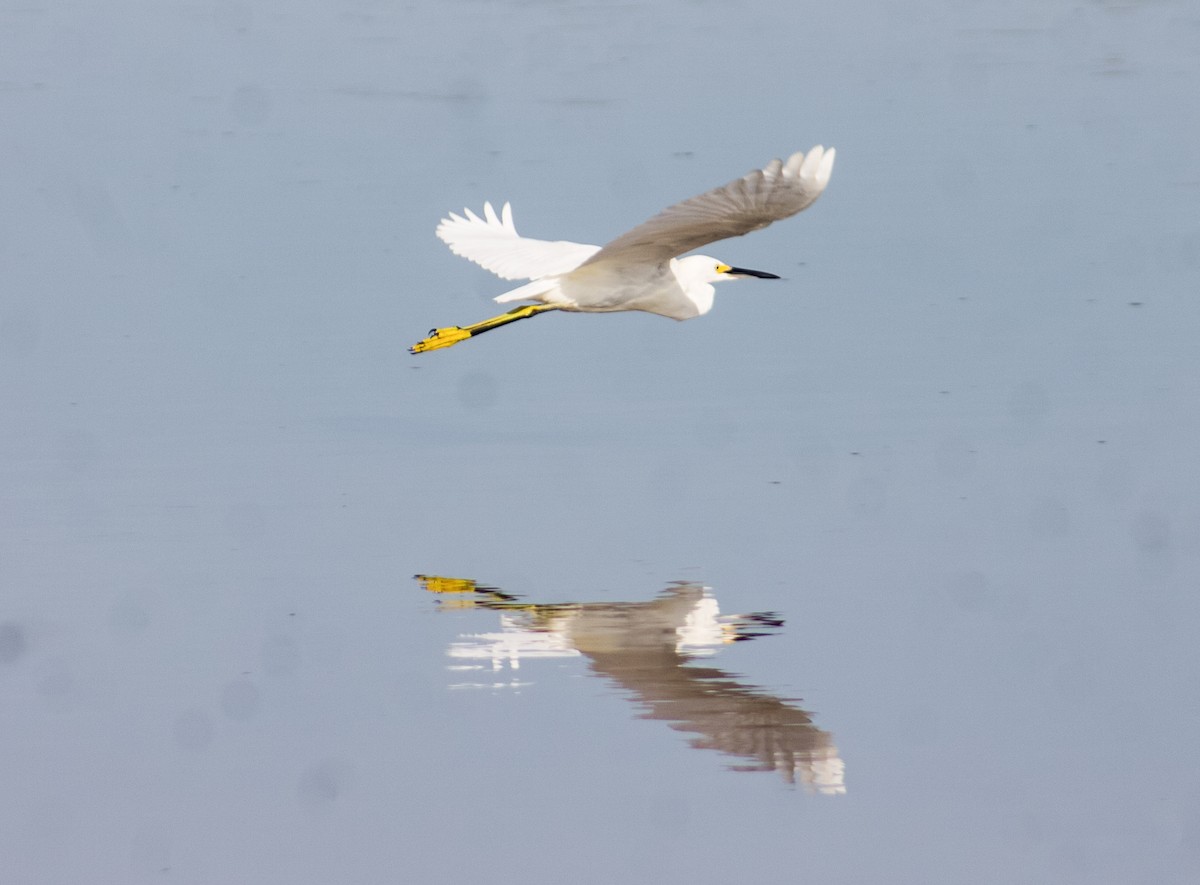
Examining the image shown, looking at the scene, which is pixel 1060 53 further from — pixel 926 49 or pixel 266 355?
pixel 266 355

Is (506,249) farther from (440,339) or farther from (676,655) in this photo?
(676,655)

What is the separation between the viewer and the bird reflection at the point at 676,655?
6.02 meters

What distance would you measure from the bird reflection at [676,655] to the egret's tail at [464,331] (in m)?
2.01

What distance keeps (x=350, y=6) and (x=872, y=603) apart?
11171 mm

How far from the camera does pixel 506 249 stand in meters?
9.36

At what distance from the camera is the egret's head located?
9352 millimetres

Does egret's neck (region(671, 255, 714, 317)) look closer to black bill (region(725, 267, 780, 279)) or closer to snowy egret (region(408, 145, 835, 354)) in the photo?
snowy egret (region(408, 145, 835, 354))

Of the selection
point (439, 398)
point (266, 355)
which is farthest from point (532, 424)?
point (266, 355)

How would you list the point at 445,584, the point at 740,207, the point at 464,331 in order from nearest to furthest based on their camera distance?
1. the point at 740,207
2. the point at 445,584
3. the point at 464,331

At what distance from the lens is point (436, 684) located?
661 centimetres

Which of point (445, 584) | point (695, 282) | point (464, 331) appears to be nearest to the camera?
point (445, 584)

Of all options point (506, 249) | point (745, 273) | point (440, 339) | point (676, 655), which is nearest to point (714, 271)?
point (745, 273)

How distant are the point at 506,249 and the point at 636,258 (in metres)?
1.07

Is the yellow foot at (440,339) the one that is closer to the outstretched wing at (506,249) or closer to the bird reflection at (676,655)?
the outstretched wing at (506,249)
